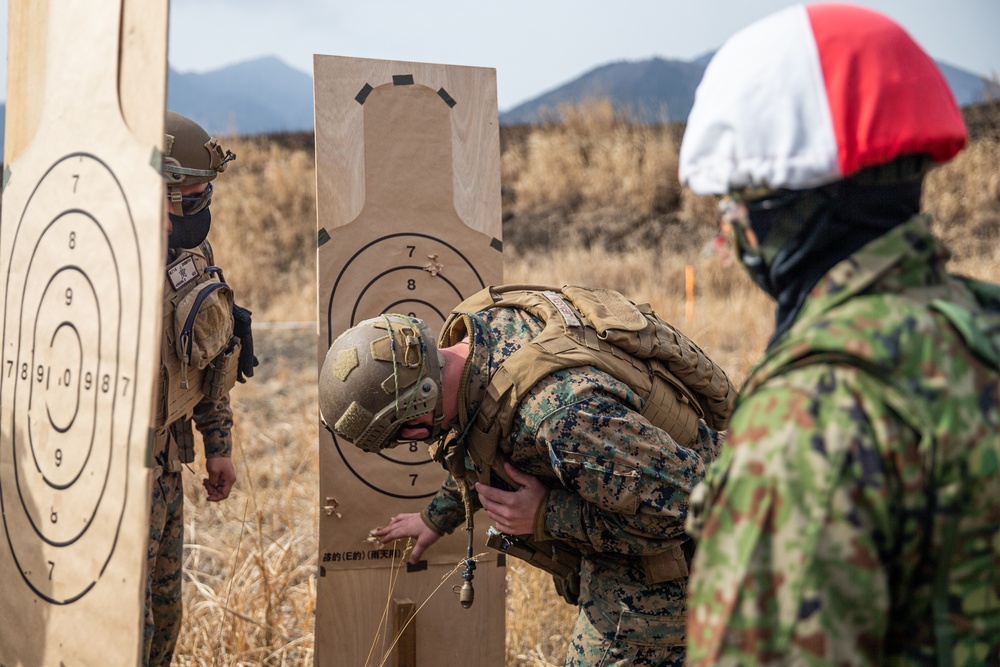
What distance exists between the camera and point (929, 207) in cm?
1143

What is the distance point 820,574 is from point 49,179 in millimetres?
1749

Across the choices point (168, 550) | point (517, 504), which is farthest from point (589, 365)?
point (168, 550)

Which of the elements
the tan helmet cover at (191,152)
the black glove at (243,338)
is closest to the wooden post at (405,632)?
the black glove at (243,338)

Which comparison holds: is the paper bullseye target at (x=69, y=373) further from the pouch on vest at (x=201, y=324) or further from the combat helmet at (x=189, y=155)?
the combat helmet at (x=189, y=155)

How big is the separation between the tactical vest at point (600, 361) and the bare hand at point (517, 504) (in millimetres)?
55

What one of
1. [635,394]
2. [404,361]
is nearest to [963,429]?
[635,394]

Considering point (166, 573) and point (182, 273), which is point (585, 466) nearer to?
point (182, 273)

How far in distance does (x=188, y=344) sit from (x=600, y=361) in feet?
3.92

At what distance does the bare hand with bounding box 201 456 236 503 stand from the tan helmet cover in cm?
92

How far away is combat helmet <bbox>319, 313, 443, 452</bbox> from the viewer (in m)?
2.21

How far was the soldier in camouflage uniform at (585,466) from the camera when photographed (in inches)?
82.7

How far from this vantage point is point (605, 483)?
6.90ft

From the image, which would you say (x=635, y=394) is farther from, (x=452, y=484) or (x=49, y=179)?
(x=49, y=179)

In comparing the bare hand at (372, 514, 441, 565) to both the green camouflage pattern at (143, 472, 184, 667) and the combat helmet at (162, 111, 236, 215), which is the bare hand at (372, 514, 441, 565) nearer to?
the green camouflage pattern at (143, 472, 184, 667)
